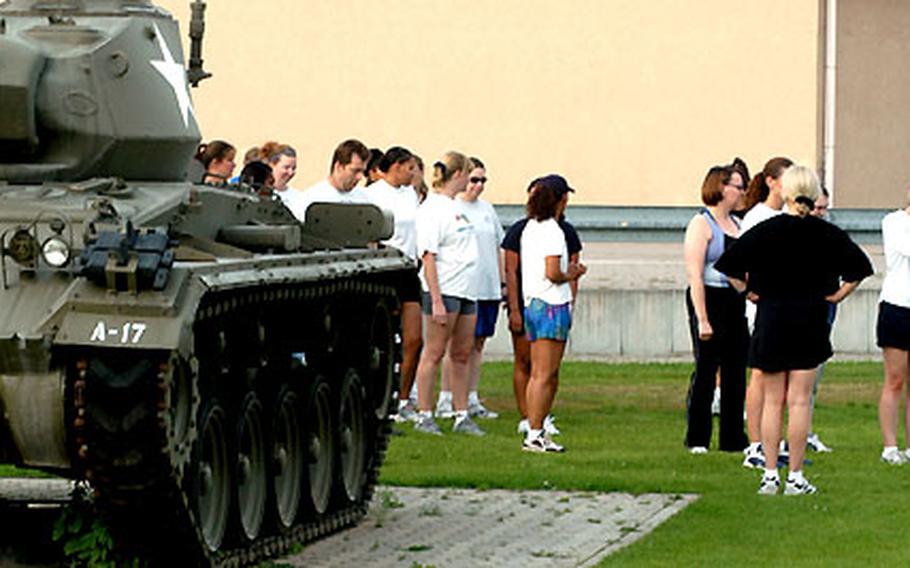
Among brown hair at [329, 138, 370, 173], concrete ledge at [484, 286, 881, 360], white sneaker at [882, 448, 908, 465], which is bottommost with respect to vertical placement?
concrete ledge at [484, 286, 881, 360]

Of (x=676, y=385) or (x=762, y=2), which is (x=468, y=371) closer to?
(x=676, y=385)

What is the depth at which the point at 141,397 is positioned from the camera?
12.0 metres

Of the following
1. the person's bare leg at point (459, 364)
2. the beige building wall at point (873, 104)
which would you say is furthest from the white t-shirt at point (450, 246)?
the beige building wall at point (873, 104)

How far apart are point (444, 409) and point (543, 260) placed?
299 centimetres

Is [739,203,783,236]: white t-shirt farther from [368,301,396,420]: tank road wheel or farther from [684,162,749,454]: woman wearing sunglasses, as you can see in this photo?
[368,301,396,420]: tank road wheel

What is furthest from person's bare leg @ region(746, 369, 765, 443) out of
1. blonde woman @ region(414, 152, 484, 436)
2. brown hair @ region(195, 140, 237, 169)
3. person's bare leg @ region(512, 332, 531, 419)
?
brown hair @ region(195, 140, 237, 169)

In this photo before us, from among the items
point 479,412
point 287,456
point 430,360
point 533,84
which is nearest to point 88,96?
point 287,456

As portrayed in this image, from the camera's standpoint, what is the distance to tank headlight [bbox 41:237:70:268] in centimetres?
1226

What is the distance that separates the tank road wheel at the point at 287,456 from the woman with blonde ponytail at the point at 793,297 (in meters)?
2.89

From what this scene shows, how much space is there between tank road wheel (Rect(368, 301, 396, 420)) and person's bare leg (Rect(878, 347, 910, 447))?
11.5ft

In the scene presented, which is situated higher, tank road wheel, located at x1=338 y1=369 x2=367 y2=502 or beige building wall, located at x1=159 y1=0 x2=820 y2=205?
beige building wall, located at x1=159 y1=0 x2=820 y2=205

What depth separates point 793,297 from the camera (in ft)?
53.2

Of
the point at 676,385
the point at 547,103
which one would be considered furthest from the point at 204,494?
the point at 547,103

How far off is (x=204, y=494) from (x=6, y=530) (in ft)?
4.18
